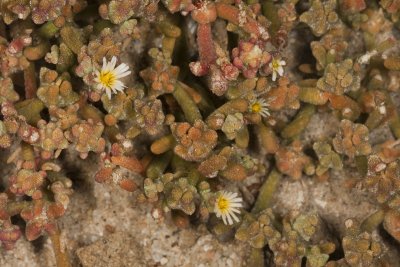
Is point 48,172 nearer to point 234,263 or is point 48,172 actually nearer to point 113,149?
point 113,149

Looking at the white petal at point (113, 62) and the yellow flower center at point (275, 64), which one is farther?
the yellow flower center at point (275, 64)

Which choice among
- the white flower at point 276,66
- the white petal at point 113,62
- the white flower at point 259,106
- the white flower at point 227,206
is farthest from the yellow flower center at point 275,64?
the white petal at point 113,62

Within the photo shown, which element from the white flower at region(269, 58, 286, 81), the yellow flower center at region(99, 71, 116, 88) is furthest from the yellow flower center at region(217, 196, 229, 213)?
the yellow flower center at region(99, 71, 116, 88)

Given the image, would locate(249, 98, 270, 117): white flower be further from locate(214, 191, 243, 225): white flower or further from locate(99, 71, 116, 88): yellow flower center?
locate(99, 71, 116, 88): yellow flower center

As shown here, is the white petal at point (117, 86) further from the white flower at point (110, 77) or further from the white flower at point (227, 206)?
the white flower at point (227, 206)

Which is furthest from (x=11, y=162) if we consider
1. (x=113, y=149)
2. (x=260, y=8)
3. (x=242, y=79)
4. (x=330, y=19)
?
(x=330, y=19)

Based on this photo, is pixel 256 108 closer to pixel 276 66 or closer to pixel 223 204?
pixel 276 66

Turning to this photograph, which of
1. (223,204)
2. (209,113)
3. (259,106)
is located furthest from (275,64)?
(223,204)

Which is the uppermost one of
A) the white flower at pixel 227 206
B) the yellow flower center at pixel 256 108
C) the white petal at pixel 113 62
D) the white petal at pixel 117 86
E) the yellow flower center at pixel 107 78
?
the white petal at pixel 113 62
